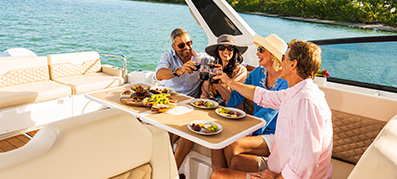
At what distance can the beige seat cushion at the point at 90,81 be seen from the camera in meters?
3.68

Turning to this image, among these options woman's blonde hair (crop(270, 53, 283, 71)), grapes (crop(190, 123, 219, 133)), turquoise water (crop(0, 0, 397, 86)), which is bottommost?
turquoise water (crop(0, 0, 397, 86))

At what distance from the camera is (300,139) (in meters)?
1.37

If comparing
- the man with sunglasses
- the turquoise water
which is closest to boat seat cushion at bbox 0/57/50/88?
the man with sunglasses

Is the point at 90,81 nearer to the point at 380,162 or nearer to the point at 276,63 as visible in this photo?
the point at 276,63

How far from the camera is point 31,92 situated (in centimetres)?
329

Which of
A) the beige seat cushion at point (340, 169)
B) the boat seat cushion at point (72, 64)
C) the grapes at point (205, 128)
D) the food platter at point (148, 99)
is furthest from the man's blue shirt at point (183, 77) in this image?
the boat seat cushion at point (72, 64)

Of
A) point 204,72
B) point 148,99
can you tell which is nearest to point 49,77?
point 148,99

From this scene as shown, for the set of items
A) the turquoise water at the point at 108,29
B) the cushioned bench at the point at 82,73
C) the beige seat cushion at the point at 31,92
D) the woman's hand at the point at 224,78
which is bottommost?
the turquoise water at the point at 108,29

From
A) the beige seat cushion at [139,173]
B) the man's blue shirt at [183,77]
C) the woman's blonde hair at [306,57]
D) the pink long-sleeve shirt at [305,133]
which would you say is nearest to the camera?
the beige seat cushion at [139,173]

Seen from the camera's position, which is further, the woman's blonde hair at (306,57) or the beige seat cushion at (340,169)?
the beige seat cushion at (340,169)

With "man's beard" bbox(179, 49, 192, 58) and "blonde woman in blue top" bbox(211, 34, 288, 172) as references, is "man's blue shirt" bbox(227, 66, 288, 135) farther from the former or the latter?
"man's beard" bbox(179, 49, 192, 58)

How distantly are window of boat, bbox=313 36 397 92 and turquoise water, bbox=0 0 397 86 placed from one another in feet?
55.5

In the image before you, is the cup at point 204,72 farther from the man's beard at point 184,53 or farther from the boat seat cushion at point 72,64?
the boat seat cushion at point 72,64

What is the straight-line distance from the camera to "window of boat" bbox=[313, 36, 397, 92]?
2.87m
